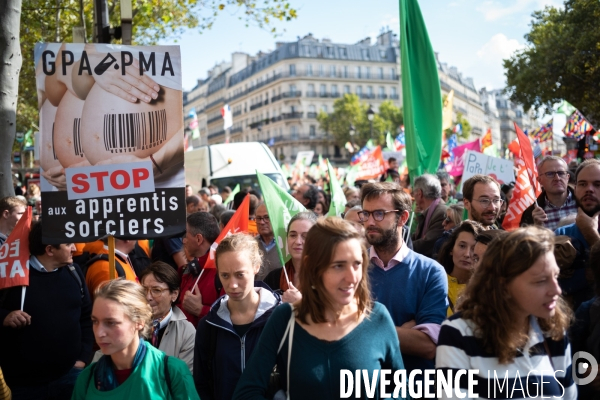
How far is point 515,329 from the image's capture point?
261 centimetres

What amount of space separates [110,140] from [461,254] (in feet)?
7.56

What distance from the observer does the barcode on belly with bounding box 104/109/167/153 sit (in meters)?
4.21

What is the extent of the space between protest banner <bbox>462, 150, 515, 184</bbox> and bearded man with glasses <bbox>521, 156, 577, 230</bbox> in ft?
11.9

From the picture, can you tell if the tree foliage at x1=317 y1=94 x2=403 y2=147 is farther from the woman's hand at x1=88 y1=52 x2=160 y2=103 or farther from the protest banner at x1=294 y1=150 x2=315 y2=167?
the woman's hand at x1=88 y1=52 x2=160 y2=103

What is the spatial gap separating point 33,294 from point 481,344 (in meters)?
2.78

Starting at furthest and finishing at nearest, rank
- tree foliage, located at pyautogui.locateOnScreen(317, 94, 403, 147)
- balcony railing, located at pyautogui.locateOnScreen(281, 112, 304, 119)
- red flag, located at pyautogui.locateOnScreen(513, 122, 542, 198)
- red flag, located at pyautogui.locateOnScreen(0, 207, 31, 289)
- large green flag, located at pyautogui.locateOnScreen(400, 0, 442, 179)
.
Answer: balcony railing, located at pyautogui.locateOnScreen(281, 112, 304, 119), tree foliage, located at pyautogui.locateOnScreen(317, 94, 403, 147), large green flag, located at pyautogui.locateOnScreen(400, 0, 442, 179), red flag, located at pyautogui.locateOnScreen(513, 122, 542, 198), red flag, located at pyautogui.locateOnScreen(0, 207, 31, 289)

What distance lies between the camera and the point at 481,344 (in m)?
2.58

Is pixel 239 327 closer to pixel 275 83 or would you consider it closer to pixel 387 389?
pixel 387 389

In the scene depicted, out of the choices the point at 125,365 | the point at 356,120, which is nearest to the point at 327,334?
the point at 125,365

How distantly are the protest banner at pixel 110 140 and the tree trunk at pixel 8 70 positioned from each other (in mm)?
2542

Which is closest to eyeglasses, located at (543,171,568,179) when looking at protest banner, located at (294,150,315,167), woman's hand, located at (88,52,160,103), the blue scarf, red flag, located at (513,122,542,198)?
red flag, located at (513,122,542,198)

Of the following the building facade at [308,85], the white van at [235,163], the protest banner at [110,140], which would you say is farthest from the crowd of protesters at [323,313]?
the building facade at [308,85]

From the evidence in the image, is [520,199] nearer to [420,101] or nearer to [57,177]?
[420,101]

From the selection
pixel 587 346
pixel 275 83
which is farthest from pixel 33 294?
pixel 275 83
